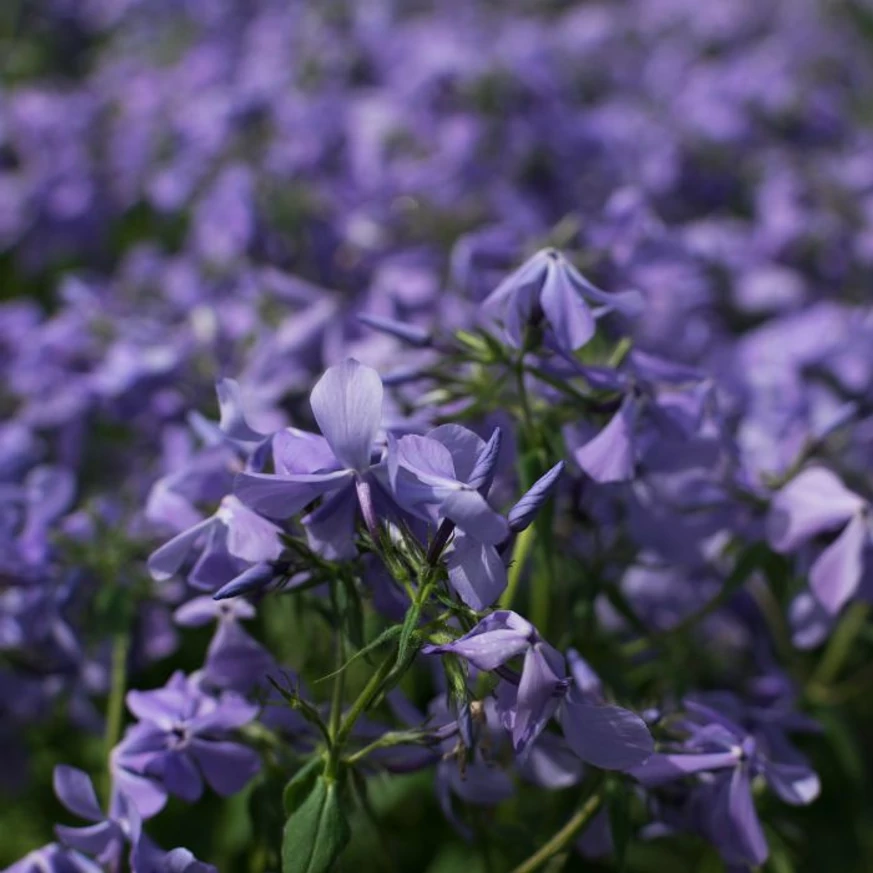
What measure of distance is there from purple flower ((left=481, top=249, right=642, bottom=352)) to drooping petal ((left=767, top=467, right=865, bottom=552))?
15.8 inches

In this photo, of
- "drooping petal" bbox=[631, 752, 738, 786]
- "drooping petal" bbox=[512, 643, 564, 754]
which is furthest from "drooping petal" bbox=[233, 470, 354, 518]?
"drooping petal" bbox=[631, 752, 738, 786]

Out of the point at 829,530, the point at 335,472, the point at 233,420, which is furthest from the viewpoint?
the point at 829,530

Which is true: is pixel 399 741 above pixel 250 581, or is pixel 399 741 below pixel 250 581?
below

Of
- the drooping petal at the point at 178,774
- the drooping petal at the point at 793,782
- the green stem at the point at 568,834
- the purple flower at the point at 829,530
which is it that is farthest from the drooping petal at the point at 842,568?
the drooping petal at the point at 178,774

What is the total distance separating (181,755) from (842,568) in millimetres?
885

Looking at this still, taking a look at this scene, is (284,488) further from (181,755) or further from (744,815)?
(744,815)

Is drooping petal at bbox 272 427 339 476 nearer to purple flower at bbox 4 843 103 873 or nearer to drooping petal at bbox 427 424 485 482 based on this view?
drooping petal at bbox 427 424 485 482

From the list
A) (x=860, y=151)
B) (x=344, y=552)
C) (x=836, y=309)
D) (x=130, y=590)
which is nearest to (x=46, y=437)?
(x=130, y=590)

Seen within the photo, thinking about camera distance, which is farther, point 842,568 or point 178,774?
point 842,568

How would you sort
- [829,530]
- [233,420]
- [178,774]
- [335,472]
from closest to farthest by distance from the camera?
[335,472] → [233,420] → [178,774] → [829,530]

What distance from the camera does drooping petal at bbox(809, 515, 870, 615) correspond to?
160 centimetres

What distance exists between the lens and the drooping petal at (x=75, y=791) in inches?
53.0

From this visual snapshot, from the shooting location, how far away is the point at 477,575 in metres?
1.11

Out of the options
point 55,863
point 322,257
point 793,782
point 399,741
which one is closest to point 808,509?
point 793,782
